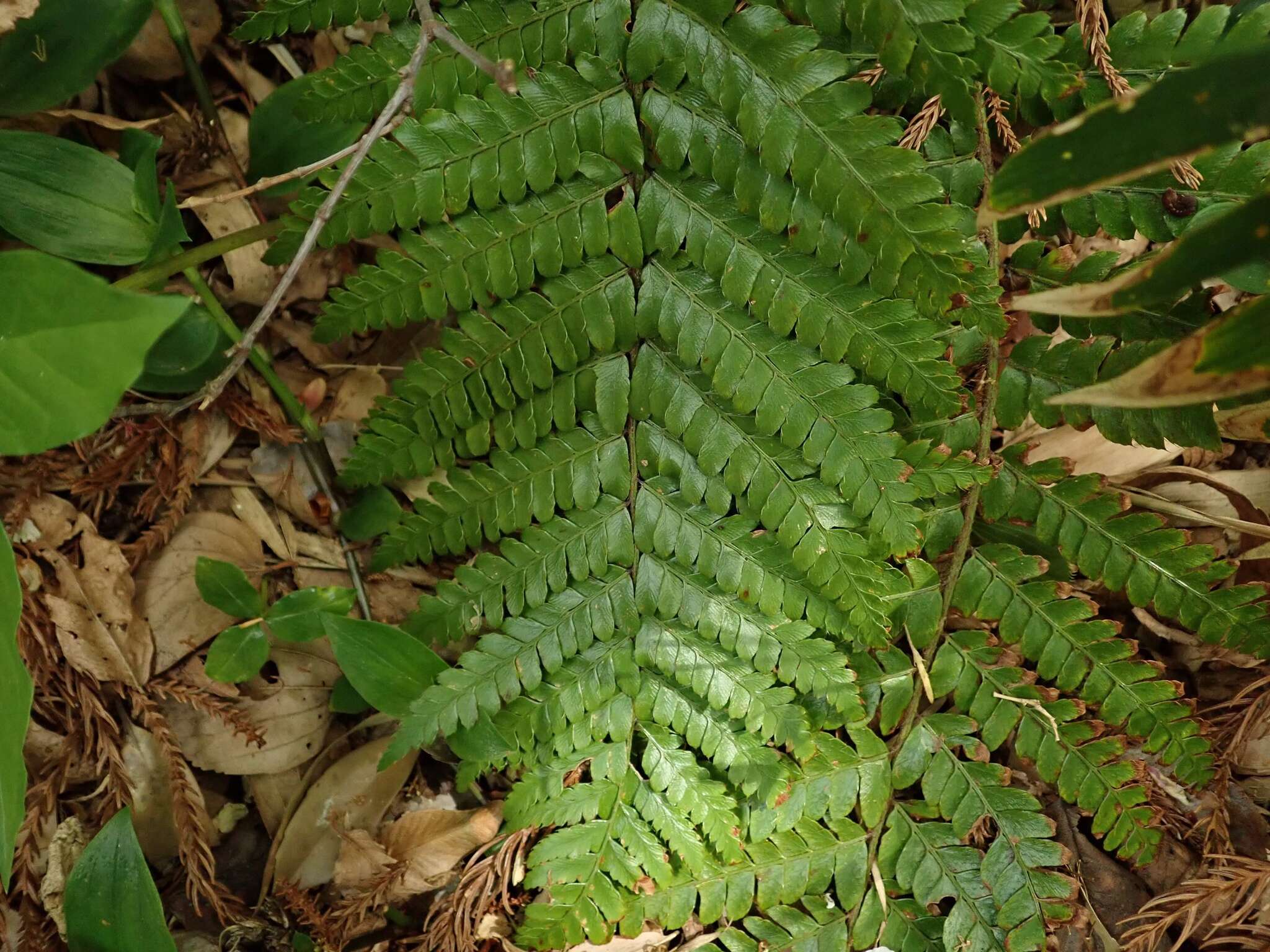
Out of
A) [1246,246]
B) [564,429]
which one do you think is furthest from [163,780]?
[1246,246]

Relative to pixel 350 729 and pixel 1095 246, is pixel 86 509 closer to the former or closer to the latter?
pixel 350 729

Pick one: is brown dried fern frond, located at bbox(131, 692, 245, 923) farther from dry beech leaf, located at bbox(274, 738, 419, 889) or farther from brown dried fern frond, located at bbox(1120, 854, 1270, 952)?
brown dried fern frond, located at bbox(1120, 854, 1270, 952)

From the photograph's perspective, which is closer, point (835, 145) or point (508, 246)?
point (835, 145)

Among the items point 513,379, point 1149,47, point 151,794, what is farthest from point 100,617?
point 1149,47

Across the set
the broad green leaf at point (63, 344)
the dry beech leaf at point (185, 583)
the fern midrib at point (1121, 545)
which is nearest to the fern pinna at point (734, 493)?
the fern midrib at point (1121, 545)

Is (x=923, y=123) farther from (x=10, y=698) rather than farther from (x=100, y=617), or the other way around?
(x=100, y=617)
